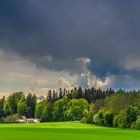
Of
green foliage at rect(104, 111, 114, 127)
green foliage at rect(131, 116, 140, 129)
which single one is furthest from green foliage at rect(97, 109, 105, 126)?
green foliage at rect(131, 116, 140, 129)

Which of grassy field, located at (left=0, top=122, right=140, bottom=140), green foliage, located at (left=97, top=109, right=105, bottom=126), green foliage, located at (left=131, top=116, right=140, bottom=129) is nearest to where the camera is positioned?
Answer: grassy field, located at (left=0, top=122, right=140, bottom=140)

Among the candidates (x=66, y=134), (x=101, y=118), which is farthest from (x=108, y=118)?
(x=66, y=134)

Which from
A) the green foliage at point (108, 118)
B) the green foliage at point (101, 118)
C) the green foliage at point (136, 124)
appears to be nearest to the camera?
the green foliage at point (136, 124)

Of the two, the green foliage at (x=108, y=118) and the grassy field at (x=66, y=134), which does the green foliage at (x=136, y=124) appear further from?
the grassy field at (x=66, y=134)

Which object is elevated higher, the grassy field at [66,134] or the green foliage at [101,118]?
the green foliage at [101,118]

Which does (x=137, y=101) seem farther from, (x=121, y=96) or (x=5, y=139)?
(x=5, y=139)

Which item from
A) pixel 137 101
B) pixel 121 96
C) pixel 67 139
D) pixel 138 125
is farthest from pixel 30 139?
pixel 121 96

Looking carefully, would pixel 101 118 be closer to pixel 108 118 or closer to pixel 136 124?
pixel 108 118

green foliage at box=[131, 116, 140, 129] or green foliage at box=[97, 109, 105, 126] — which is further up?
green foliage at box=[97, 109, 105, 126]

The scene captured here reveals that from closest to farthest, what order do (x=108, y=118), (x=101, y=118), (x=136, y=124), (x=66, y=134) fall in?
(x=66, y=134) < (x=136, y=124) < (x=108, y=118) < (x=101, y=118)

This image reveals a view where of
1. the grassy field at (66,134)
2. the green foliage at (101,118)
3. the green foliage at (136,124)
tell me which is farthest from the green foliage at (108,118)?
the grassy field at (66,134)

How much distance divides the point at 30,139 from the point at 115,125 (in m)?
82.9

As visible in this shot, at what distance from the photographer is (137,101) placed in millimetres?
152125

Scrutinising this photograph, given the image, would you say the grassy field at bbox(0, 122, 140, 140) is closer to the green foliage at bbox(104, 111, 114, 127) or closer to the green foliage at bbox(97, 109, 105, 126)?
the green foliage at bbox(104, 111, 114, 127)
